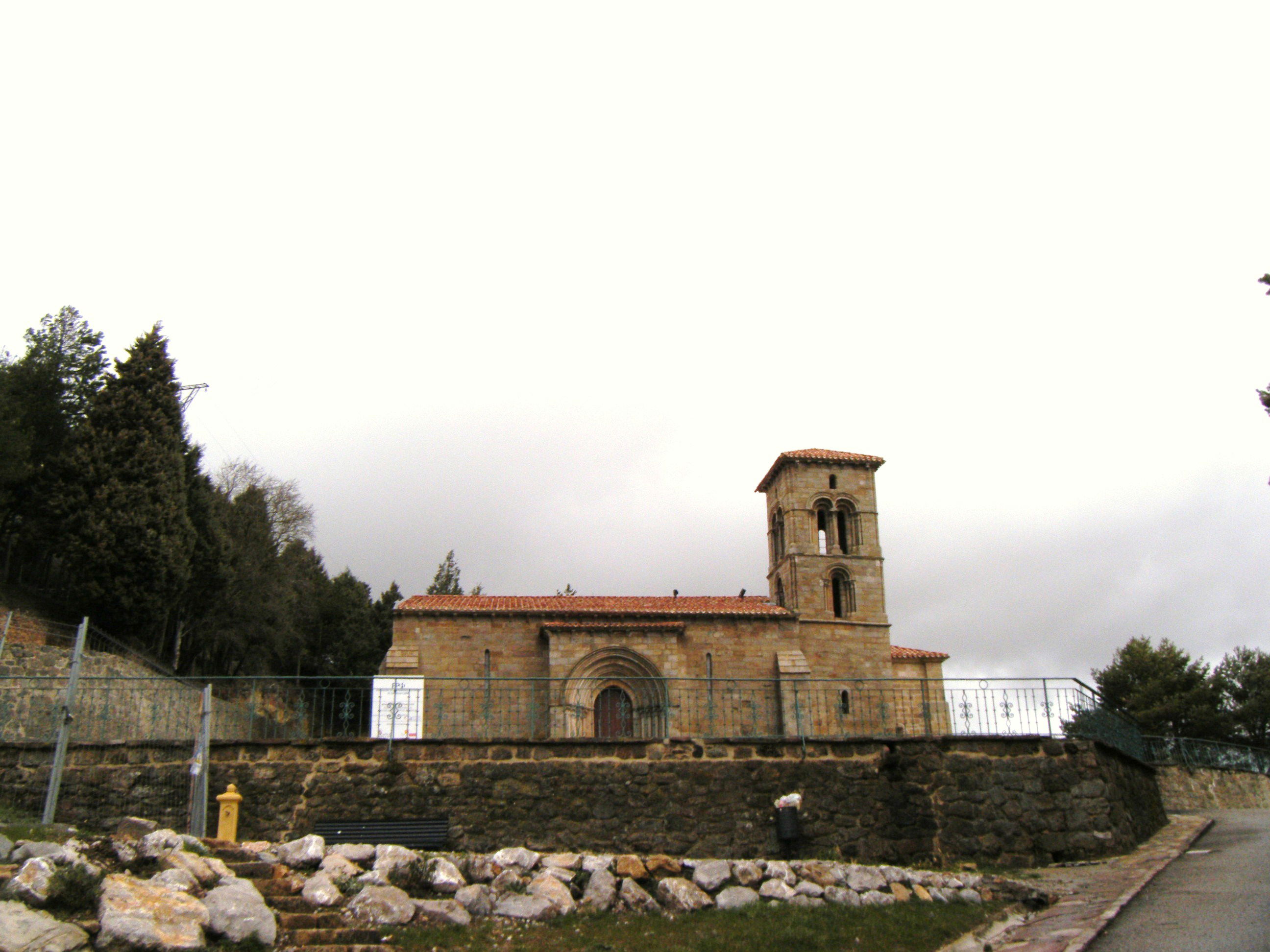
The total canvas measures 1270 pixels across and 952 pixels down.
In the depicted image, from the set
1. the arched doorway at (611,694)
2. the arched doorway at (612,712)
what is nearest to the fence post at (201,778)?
the arched doorway at (611,694)

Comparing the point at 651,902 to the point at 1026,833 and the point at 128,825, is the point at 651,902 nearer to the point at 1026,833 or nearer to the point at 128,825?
the point at 128,825

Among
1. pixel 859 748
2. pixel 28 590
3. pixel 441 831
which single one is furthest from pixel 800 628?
pixel 28 590

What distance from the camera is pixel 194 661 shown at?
1319 inches

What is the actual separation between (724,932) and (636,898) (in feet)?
3.89

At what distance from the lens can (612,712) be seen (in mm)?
26906

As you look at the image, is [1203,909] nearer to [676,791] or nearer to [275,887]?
[676,791]

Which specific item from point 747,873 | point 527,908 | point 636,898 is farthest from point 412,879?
point 747,873

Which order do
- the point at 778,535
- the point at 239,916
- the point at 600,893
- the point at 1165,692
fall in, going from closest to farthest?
the point at 239,916
the point at 600,893
the point at 778,535
the point at 1165,692

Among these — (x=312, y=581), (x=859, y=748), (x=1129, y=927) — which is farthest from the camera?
→ (x=312, y=581)

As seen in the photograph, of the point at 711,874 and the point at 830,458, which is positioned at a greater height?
the point at 830,458

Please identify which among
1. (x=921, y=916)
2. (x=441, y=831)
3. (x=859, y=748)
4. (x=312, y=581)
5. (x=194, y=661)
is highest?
(x=312, y=581)

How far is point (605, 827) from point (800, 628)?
707 inches

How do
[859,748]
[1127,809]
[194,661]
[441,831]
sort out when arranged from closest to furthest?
[441,831] → [859,748] → [1127,809] → [194,661]

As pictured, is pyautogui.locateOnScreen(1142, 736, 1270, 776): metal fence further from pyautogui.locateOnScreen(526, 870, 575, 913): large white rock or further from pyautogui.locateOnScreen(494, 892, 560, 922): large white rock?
pyautogui.locateOnScreen(494, 892, 560, 922): large white rock
